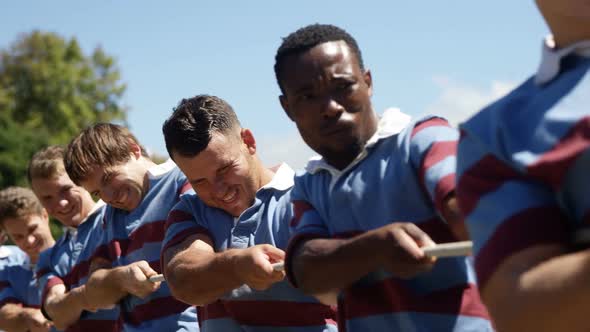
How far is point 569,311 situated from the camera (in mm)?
1569

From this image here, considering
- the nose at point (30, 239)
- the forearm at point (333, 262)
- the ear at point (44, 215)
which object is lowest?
the nose at point (30, 239)

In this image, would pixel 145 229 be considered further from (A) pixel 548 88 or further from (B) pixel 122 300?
(A) pixel 548 88

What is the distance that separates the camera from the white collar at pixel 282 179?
12.4ft

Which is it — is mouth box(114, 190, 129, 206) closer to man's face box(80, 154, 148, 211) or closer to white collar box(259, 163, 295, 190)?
man's face box(80, 154, 148, 211)

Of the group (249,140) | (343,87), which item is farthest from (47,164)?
(343,87)

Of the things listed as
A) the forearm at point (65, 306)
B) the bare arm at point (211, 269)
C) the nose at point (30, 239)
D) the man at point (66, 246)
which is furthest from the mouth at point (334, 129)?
the nose at point (30, 239)

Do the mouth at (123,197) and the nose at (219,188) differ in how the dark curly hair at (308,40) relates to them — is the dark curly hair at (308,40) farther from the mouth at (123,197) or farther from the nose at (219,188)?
the mouth at (123,197)

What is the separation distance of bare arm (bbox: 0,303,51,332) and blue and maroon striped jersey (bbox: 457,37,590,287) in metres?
5.24

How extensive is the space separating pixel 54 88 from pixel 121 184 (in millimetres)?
36238

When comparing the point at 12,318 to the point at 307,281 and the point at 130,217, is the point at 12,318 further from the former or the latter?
the point at 307,281

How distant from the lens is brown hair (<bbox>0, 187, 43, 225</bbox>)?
7.31 m

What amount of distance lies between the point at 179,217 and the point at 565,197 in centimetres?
241

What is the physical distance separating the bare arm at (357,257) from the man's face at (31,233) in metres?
4.96

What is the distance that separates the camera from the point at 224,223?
12.5ft
